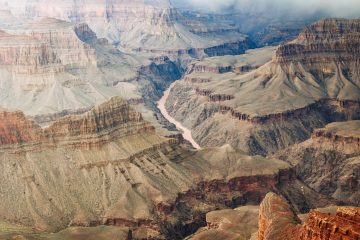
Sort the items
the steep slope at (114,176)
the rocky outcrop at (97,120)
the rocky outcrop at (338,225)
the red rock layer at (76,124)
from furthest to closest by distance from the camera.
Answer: the rocky outcrop at (97,120)
the red rock layer at (76,124)
the steep slope at (114,176)
the rocky outcrop at (338,225)

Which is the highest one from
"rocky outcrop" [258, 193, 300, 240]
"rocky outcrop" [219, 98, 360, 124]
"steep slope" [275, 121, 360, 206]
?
"rocky outcrop" [258, 193, 300, 240]

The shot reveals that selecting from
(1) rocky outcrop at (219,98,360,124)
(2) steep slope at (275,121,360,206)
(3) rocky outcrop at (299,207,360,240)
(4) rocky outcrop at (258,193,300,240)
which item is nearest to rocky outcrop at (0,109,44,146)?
→ (4) rocky outcrop at (258,193,300,240)

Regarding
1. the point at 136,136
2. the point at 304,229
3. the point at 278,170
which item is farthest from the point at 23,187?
the point at 304,229

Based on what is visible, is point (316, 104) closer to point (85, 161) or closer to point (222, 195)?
point (222, 195)

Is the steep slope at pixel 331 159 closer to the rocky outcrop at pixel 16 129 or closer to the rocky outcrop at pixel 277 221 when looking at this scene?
the rocky outcrop at pixel 277 221

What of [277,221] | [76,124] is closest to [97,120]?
[76,124]

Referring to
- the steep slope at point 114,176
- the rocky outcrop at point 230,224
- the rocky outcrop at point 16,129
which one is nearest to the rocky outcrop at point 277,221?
the rocky outcrop at point 230,224

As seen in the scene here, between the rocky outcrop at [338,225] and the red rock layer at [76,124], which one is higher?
the rocky outcrop at [338,225]

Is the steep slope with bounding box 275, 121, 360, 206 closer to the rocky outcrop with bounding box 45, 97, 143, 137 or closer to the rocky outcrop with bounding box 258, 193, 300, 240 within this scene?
the rocky outcrop with bounding box 45, 97, 143, 137

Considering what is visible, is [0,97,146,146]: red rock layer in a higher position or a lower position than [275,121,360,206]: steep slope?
higher
